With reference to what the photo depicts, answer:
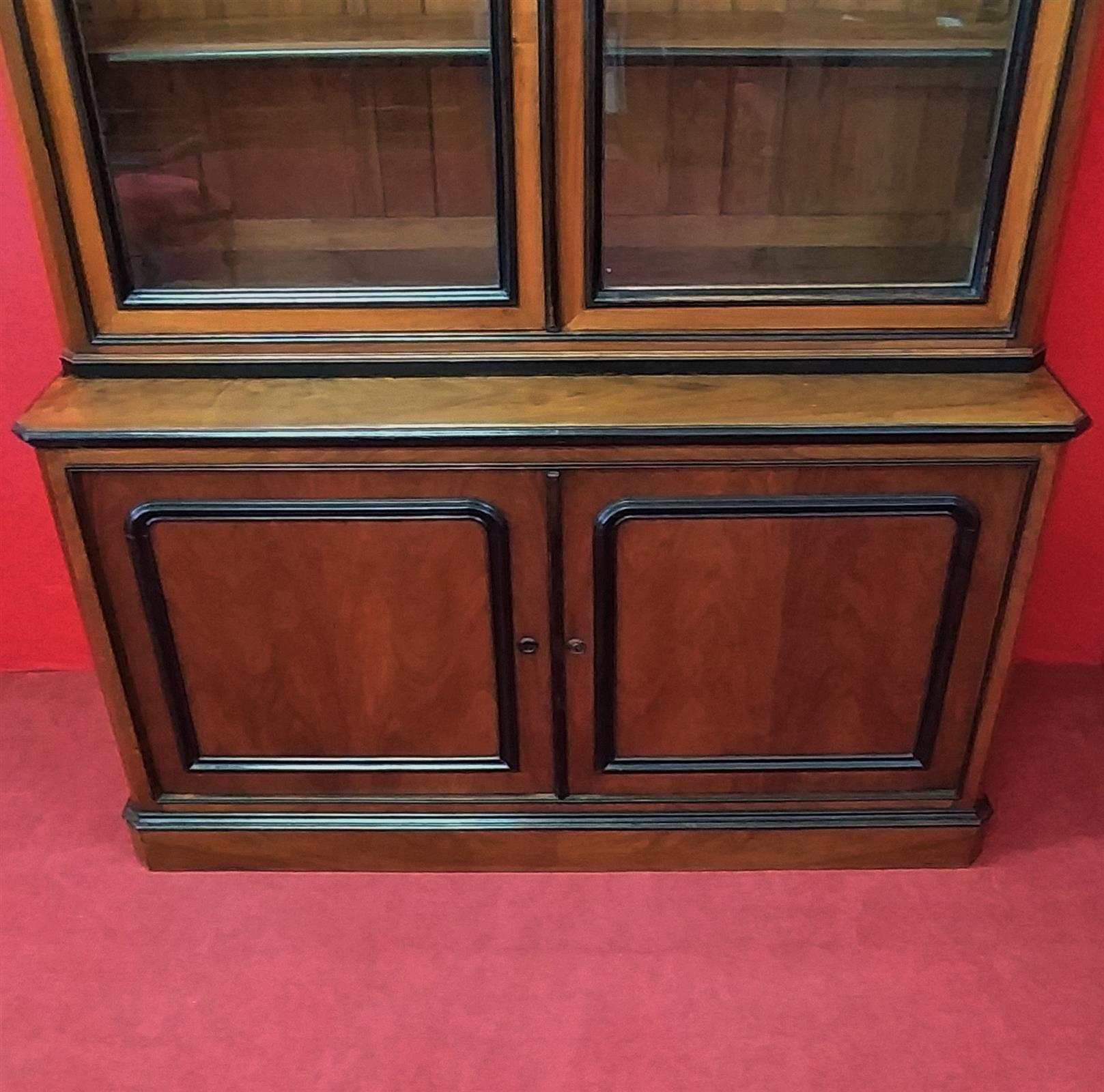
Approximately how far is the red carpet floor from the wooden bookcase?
0.31 m

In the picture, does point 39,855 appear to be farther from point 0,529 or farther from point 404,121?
point 404,121

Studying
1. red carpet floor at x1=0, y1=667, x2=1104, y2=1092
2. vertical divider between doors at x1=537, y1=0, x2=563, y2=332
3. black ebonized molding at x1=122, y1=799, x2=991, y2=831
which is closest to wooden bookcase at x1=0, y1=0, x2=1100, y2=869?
vertical divider between doors at x1=537, y1=0, x2=563, y2=332

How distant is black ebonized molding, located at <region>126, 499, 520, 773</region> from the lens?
1.47 metres

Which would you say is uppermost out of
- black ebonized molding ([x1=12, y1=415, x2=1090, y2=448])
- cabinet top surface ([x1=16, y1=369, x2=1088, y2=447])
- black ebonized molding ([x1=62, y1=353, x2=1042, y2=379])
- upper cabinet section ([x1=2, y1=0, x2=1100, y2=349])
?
upper cabinet section ([x1=2, y1=0, x2=1100, y2=349])

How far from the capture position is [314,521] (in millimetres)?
1488

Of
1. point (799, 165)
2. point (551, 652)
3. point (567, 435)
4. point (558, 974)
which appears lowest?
point (558, 974)

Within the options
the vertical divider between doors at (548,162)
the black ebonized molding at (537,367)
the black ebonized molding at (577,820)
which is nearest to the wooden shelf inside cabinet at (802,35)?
the vertical divider between doors at (548,162)

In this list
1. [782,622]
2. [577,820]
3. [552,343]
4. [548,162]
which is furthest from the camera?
[577,820]

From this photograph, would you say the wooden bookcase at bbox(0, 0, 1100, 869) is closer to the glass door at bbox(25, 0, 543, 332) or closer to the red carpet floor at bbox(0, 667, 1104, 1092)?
the glass door at bbox(25, 0, 543, 332)

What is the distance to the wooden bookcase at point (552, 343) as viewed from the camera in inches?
54.3

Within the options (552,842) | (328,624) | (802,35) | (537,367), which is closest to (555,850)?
(552,842)

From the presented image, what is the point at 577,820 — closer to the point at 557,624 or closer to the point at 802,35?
the point at 557,624

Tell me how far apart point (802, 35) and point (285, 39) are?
633 millimetres

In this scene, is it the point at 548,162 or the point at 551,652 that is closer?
the point at 548,162
